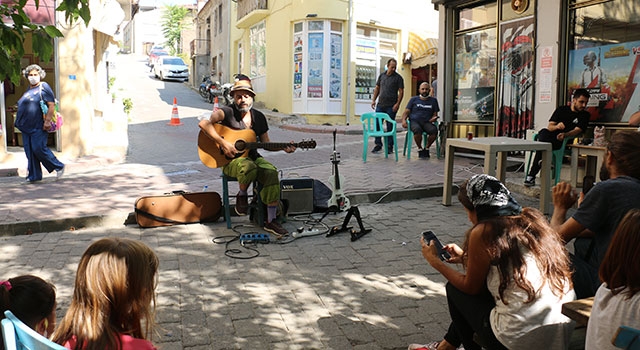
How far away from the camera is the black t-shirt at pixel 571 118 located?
24.9 feet

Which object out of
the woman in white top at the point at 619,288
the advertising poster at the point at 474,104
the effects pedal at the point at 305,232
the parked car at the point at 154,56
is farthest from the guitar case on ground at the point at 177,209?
the parked car at the point at 154,56

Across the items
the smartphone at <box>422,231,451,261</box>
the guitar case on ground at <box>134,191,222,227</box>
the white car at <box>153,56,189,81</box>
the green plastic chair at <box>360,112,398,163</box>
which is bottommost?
the guitar case on ground at <box>134,191,222,227</box>

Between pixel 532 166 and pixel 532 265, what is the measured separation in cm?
546

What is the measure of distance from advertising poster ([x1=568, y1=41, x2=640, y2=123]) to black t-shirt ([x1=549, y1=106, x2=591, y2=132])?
58 cm

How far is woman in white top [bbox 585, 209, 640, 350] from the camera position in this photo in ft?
6.05

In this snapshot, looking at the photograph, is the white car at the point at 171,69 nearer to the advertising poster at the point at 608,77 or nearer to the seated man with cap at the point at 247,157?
the advertising poster at the point at 608,77

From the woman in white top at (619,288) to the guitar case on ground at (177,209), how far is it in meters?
4.74

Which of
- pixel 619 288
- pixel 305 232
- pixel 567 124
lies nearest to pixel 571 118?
pixel 567 124

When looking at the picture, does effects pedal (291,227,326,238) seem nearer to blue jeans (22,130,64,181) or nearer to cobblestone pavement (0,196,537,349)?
cobblestone pavement (0,196,537,349)

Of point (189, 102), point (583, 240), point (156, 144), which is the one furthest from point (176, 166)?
point (189, 102)

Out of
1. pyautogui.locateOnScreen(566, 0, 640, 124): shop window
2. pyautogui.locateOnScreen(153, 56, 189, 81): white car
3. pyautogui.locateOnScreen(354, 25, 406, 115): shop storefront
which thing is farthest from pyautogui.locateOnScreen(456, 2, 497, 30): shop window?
pyautogui.locateOnScreen(153, 56, 189, 81): white car

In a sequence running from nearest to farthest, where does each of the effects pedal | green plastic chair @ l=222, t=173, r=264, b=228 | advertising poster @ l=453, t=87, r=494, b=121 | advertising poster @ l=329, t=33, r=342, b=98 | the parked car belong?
the effects pedal, green plastic chair @ l=222, t=173, r=264, b=228, advertising poster @ l=453, t=87, r=494, b=121, advertising poster @ l=329, t=33, r=342, b=98, the parked car

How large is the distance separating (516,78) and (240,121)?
5436mm

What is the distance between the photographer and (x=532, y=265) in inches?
97.2
